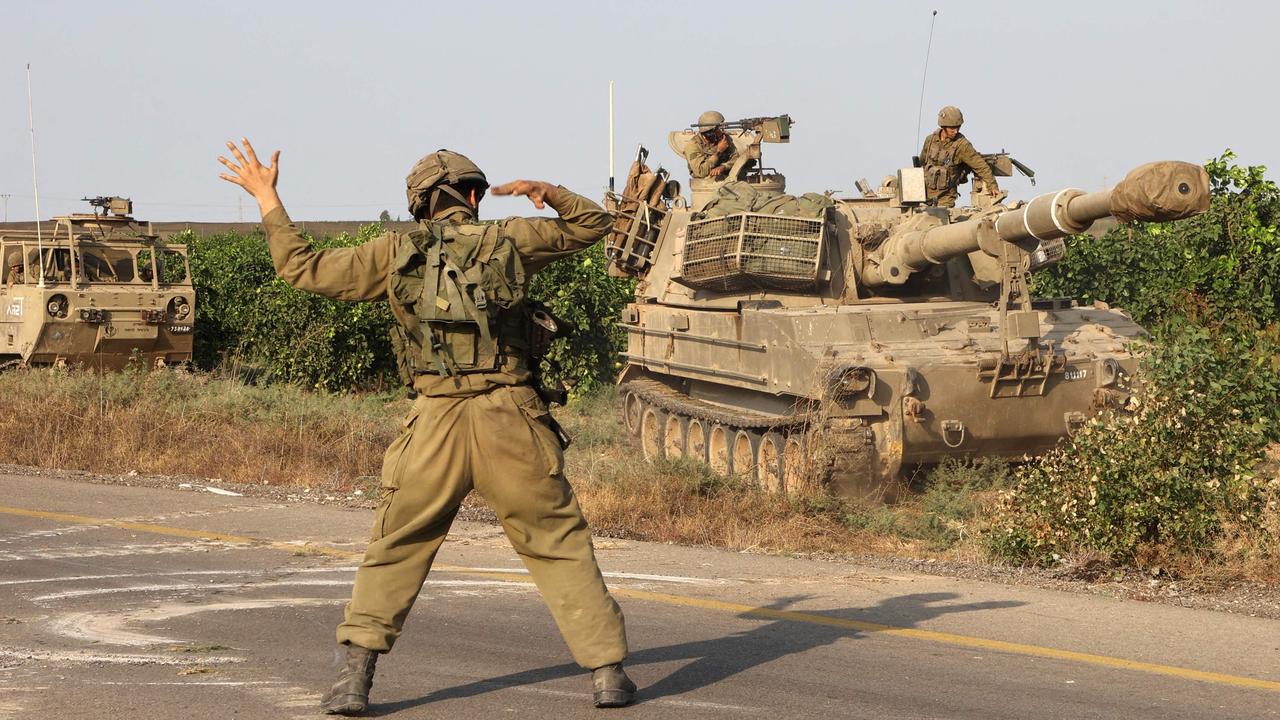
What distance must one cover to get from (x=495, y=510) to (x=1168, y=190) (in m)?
5.22

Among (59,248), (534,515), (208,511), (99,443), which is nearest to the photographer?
(534,515)

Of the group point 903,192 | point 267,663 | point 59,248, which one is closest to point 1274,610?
point 267,663

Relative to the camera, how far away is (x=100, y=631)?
7.27m

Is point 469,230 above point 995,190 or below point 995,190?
below

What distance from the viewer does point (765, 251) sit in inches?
602

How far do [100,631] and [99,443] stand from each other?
26.7 feet

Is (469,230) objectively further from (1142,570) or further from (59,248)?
(59,248)

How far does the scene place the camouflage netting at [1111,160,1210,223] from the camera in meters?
9.37

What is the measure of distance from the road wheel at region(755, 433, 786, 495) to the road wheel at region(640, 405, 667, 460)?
2831mm

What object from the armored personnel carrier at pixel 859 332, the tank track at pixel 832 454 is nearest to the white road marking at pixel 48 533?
the tank track at pixel 832 454

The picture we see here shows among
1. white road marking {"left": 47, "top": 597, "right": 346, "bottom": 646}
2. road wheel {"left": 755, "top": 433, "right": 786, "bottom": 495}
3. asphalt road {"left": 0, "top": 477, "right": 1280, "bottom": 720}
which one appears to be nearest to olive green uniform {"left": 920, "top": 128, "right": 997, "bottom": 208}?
road wheel {"left": 755, "top": 433, "right": 786, "bottom": 495}

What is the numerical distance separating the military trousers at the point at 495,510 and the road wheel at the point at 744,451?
29.6ft

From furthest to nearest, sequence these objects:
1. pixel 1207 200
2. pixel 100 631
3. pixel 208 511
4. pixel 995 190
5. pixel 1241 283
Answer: pixel 1241 283, pixel 995 190, pixel 208 511, pixel 1207 200, pixel 100 631

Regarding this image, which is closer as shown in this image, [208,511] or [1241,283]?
[208,511]
